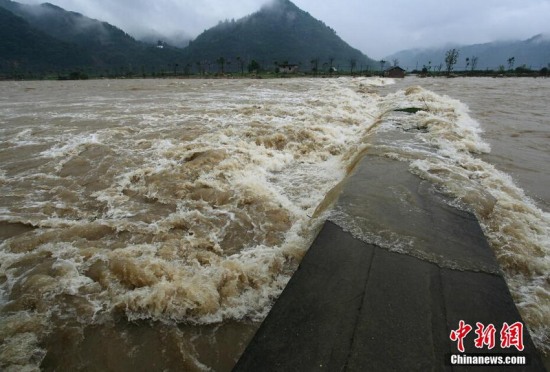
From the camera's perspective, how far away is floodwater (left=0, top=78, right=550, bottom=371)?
9.95 feet

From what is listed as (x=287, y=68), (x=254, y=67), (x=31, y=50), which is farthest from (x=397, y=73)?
(x=31, y=50)

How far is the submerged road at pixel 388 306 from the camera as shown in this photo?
2369mm

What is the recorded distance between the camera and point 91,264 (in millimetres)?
3998

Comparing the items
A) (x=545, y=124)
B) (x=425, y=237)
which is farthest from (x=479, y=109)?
(x=425, y=237)

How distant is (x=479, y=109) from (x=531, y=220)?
14363 mm

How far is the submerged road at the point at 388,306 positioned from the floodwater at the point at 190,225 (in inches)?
14.5

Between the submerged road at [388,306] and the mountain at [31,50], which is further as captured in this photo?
the mountain at [31,50]
